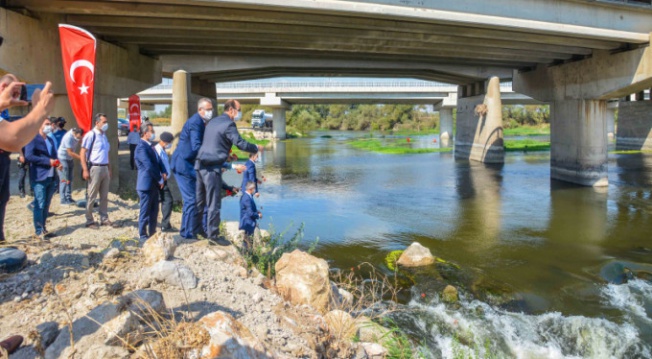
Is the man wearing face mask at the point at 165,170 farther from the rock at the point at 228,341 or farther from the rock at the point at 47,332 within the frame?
the rock at the point at 228,341

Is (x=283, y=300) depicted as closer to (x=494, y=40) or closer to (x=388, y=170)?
(x=494, y=40)

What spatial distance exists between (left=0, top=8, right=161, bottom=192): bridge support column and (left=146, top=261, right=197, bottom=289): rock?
31.4 ft

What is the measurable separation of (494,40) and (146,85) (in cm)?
1407

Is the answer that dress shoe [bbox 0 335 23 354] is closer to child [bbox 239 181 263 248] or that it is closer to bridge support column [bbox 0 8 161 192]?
child [bbox 239 181 263 248]

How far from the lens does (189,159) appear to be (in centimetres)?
744

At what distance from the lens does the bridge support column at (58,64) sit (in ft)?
38.5

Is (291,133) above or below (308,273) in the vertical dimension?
above

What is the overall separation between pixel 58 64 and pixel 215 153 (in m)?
9.29

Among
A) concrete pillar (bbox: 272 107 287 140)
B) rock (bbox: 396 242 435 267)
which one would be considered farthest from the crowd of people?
concrete pillar (bbox: 272 107 287 140)

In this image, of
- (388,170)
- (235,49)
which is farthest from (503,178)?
(235,49)

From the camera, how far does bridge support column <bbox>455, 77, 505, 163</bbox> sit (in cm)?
2875

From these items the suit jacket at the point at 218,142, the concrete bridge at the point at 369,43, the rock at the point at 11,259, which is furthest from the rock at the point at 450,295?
the concrete bridge at the point at 369,43

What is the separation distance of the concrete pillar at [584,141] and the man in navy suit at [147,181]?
18762 millimetres

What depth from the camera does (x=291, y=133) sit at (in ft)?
240
